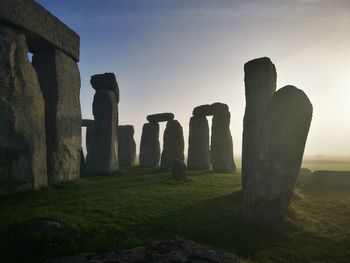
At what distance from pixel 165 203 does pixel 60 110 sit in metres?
6.78

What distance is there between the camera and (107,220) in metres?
9.62

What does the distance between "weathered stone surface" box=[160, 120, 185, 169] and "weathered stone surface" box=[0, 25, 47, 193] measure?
14.7 meters

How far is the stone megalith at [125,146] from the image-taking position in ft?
113

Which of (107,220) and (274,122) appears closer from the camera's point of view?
(107,220)

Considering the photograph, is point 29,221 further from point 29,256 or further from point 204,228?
point 204,228

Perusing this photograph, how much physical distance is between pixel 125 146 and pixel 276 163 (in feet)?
84.9

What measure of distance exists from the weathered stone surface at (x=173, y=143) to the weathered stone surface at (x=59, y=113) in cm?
1117

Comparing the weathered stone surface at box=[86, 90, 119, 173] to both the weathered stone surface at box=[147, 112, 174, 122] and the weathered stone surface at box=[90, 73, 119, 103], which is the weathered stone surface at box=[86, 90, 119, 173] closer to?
the weathered stone surface at box=[90, 73, 119, 103]

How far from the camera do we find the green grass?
7.91 m

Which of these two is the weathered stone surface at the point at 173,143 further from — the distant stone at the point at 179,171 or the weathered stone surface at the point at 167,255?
the weathered stone surface at the point at 167,255

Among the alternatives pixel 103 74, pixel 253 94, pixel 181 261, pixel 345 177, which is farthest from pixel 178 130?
pixel 181 261

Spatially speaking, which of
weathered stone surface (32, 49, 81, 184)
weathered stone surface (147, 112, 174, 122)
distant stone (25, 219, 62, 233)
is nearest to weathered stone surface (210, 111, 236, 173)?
weathered stone surface (147, 112, 174, 122)

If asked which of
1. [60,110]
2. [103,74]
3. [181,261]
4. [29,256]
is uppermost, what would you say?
[103,74]

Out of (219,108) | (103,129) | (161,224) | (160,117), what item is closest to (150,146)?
(160,117)
